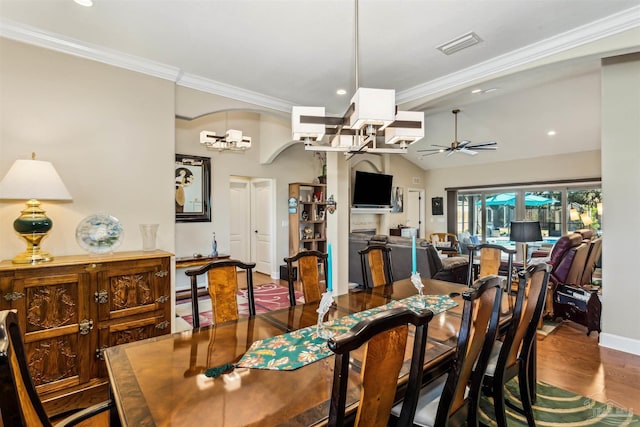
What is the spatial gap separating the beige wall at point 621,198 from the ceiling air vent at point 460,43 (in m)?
1.62

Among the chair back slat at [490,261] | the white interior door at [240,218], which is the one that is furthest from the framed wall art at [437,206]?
the chair back slat at [490,261]

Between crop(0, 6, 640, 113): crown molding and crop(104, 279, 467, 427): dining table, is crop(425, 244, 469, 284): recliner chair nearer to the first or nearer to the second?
crop(0, 6, 640, 113): crown molding

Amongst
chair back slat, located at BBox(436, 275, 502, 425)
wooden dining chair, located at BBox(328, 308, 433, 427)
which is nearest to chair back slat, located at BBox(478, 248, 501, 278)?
chair back slat, located at BBox(436, 275, 502, 425)

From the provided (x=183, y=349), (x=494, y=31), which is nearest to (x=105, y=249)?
(x=183, y=349)

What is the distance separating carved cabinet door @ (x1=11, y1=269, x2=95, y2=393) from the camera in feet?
7.27

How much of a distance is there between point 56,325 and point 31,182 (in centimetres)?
105

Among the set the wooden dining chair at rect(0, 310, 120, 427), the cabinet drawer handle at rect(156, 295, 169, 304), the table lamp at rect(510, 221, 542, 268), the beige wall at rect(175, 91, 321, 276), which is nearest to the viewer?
the wooden dining chair at rect(0, 310, 120, 427)

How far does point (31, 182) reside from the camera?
7.62ft

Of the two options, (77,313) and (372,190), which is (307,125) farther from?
(372,190)

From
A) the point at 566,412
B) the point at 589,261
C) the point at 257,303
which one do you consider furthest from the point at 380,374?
the point at 589,261

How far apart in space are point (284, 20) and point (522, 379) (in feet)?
9.68

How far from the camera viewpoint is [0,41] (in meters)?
2.51

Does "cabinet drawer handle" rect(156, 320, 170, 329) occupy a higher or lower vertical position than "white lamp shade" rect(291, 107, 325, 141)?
lower

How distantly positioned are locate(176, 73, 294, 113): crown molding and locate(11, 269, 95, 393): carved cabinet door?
2165 mm
